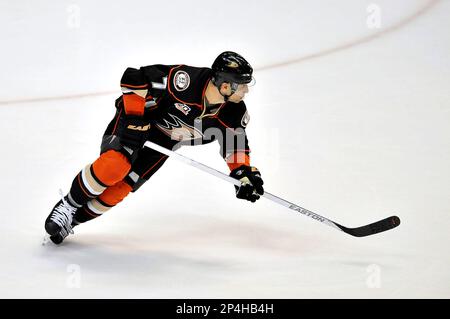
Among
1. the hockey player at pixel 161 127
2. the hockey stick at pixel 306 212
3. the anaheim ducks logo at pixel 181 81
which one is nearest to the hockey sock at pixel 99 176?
the hockey player at pixel 161 127

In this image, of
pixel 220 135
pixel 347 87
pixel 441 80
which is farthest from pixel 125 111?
pixel 441 80

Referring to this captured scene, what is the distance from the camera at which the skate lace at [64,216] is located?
11.4 feet

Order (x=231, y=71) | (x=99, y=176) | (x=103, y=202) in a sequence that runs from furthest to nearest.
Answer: (x=103, y=202)
(x=99, y=176)
(x=231, y=71)

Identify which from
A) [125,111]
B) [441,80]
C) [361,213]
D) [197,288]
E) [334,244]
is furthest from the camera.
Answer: [441,80]

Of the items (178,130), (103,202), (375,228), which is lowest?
(375,228)

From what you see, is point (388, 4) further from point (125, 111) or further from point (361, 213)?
point (125, 111)

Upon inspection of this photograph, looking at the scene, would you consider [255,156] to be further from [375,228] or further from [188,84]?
[188,84]

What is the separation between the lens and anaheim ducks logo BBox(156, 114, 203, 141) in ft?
11.4

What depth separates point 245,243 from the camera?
3658mm

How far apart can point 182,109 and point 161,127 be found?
0.63ft

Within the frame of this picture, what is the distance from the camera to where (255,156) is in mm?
4582

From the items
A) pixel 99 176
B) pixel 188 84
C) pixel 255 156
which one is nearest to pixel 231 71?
pixel 188 84

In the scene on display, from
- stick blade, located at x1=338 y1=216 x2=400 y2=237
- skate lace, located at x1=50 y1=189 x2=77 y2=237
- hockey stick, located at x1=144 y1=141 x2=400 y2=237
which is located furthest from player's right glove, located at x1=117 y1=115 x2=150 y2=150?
stick blade, located at x1=338 y1=216 x2=400 y2=237

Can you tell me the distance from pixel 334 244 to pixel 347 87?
66.6 inches
